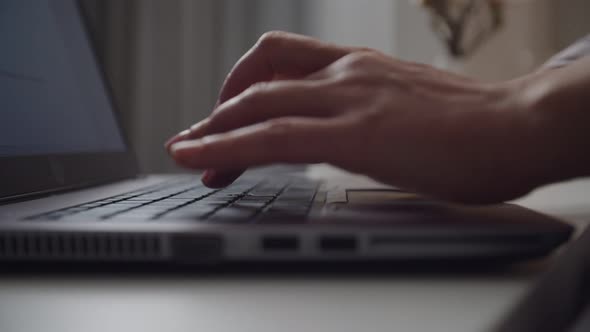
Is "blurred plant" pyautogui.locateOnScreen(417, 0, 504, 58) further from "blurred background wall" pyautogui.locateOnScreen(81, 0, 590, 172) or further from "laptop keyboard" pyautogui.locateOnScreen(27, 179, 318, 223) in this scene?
"laptop keyboard" pyautogui.locateOnScreen(27, 179, 318, 223)

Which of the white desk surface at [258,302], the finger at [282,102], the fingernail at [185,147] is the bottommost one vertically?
the white desk surface at [258,302]

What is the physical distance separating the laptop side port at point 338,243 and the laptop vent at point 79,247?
0.09 metres

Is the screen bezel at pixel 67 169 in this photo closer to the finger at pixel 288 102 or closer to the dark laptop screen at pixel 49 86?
the dark laptop screen at pixel 49 86

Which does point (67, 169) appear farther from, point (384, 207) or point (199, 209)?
point (384, 207)

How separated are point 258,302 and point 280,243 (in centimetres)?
4

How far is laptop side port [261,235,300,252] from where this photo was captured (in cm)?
28

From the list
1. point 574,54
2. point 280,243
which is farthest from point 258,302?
point 574,54

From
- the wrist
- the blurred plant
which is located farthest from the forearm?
the blurred plant

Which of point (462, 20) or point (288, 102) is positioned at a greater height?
point (462, 20)

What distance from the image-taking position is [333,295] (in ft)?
0.83

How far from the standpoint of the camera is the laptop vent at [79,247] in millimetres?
281

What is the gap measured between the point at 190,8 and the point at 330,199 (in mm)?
1394

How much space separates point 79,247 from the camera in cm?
29

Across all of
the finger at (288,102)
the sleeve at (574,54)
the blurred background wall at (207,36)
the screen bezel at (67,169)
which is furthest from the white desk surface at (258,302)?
the blurred background wall at (207,36)
